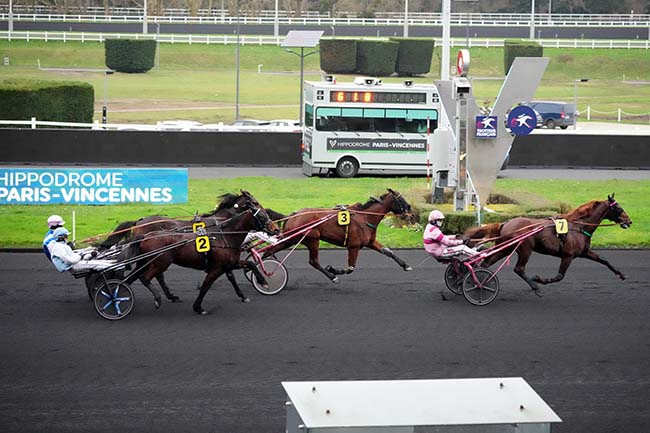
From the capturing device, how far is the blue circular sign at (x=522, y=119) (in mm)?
19484

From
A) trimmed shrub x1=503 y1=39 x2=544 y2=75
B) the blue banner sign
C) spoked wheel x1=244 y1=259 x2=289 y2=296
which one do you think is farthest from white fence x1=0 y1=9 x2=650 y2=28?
spoked wheel x1=244 y1=259 x2=289 y2=296

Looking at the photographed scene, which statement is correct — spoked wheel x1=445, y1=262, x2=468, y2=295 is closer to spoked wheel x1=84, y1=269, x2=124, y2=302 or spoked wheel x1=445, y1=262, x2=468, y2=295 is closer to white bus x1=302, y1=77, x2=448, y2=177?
spoked wheel x1=84, y1=269, x2=124, y2=302

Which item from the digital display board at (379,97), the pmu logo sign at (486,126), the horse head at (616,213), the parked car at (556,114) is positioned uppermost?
the digital display board at (379,97)

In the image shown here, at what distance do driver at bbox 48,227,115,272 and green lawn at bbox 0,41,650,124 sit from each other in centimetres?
3360

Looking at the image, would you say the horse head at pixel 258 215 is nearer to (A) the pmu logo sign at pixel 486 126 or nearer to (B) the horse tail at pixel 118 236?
(B) the horse tail at pixel 118 236

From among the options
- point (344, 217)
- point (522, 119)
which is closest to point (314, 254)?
point (344, 217)

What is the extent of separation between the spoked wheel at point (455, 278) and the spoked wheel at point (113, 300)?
4.24m

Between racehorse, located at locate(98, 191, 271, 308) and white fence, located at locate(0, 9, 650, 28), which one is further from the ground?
white fence, located at locate(0, 9, 650, 28)

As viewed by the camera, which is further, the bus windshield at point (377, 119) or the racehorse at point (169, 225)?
the bus windshield at point (377, 119)

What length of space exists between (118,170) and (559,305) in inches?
394

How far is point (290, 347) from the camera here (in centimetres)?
1216

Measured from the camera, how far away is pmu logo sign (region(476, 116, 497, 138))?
19781 mm

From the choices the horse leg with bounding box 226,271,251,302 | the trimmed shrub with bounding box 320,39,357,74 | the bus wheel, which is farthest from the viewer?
the trimmed shrub with bounding box 320,39,357,74

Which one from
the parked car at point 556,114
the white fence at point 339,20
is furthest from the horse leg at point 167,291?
the white fence at point 339,20
